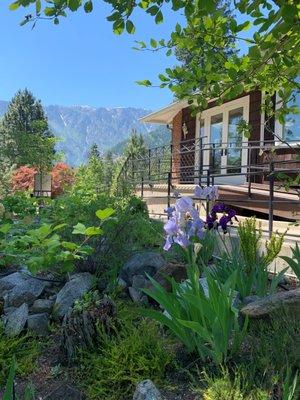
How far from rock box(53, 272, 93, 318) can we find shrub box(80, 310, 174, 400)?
649 mm

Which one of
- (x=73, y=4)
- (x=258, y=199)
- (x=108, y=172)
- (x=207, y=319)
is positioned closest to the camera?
(x=73, y=4)

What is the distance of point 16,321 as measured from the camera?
3203mm

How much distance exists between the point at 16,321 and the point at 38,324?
17 centimetres

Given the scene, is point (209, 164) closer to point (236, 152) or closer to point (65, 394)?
point (236, 152)

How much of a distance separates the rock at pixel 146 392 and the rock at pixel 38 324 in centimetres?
124

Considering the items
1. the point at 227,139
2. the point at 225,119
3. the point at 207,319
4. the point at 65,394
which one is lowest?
the point at 65,394

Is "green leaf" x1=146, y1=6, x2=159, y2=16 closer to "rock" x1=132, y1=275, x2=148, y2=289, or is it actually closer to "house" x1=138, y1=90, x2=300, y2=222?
"rock" x1=132, y1=275, x2=148, y2=289

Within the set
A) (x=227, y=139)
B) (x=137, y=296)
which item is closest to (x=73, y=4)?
(x=137, y=296)

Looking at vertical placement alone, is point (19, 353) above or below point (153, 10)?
below

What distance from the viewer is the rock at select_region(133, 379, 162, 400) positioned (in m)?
2.19

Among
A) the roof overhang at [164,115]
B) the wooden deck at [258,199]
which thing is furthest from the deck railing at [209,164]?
the roof overhang at [164,115]

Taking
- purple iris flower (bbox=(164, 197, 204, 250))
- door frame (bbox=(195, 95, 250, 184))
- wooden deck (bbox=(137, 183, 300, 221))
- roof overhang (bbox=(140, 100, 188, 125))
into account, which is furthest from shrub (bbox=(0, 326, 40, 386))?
roof overhang (bbox=(140, 100, 188, 125))

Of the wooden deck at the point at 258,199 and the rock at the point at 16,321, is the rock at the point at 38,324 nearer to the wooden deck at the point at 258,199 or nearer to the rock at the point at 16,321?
the rock at the point at 16,321

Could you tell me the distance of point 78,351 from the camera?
279 centimetres
